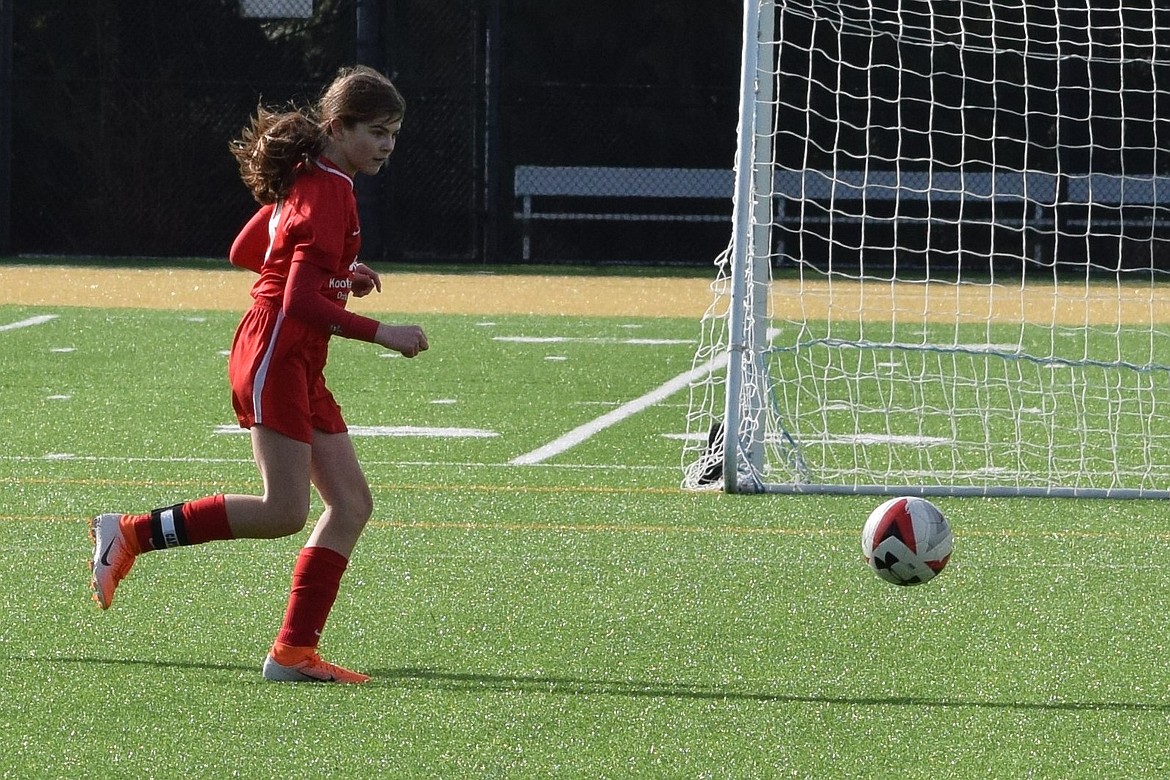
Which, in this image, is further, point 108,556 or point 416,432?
point 416,432

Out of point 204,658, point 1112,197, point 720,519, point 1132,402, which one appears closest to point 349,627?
point 204,658

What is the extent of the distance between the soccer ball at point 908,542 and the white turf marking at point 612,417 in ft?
9.78

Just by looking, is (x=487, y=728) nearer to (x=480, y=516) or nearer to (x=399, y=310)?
(x=480, y=516)

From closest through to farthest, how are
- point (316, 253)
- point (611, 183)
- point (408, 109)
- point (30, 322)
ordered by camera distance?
point (316, 253) < point (30, 322) < point (408, 109) < point (611, 183)

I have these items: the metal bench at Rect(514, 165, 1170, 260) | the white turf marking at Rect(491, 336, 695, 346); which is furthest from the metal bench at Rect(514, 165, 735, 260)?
the white turf marking at Rect(491, 336, 695, 346)

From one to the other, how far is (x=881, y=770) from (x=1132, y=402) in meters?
7.41

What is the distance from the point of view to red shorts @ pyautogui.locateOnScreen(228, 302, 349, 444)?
433cm


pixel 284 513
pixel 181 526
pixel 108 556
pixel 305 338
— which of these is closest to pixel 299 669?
pixel 284 513

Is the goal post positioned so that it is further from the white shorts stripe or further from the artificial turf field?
the white shorts stripe

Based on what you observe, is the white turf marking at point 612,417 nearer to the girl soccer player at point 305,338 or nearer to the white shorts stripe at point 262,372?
the girl soccer player at point 305,338

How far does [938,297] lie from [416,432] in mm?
10297

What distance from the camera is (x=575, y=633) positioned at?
496 cm

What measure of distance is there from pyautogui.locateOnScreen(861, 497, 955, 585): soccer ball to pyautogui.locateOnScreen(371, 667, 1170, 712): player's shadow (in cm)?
84

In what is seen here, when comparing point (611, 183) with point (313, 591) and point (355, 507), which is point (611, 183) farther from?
point (313, 591)
